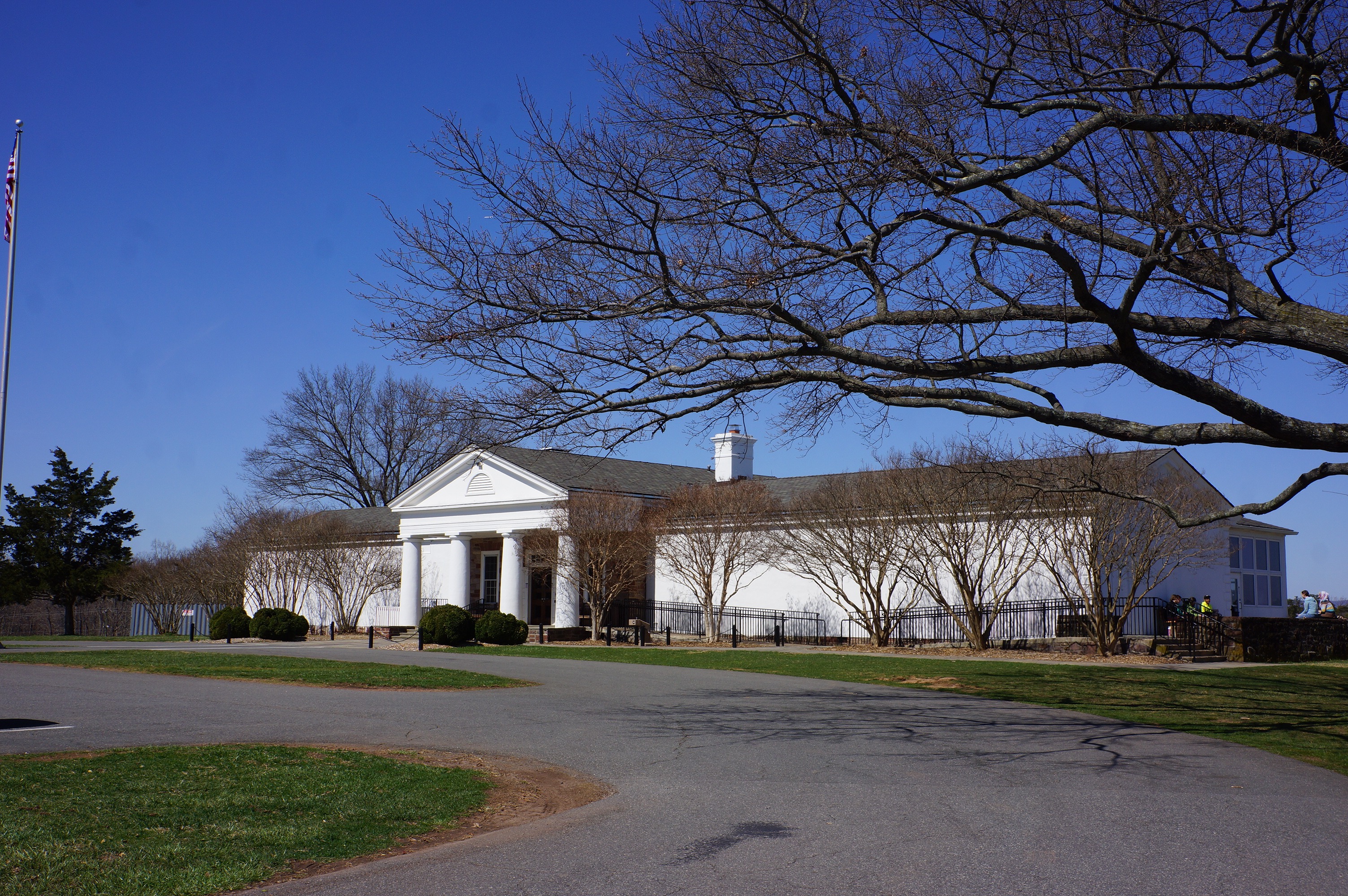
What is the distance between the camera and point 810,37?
9.69 meters

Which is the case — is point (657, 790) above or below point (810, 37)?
below

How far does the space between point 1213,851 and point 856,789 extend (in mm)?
2621

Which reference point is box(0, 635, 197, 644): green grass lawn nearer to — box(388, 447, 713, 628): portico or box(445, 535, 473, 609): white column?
box(388, 447, 713, 628): portico

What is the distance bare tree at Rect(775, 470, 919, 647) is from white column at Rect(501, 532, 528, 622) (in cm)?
1057

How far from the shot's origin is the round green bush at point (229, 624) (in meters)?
35.0

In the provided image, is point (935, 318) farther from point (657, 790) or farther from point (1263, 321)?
point (657, 790)

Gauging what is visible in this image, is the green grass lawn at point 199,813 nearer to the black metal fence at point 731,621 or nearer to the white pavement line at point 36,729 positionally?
the white pavement line at point 36,729

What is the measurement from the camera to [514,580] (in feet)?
124

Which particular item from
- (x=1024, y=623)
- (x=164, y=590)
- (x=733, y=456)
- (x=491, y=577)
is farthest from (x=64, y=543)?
(x=1024, y=623)

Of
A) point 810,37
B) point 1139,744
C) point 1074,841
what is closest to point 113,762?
point 1074,841

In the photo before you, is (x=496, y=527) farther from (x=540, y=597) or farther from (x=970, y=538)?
(x=970, y=538)

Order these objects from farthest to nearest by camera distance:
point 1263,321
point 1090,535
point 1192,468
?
point 1192,468 → point 1090,535 → point 1263,321

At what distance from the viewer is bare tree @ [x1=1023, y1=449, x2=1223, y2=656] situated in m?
25.0

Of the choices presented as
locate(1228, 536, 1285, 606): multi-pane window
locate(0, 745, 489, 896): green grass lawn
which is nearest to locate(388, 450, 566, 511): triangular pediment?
locate(1228, 536, 1285, 606): multi-pane window
